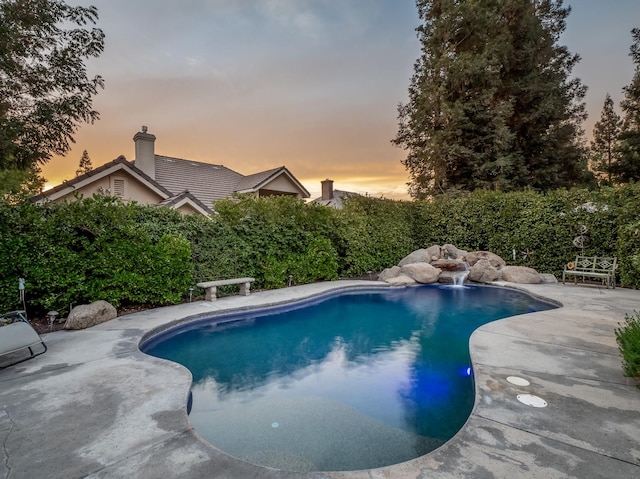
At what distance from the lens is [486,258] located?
11.9m

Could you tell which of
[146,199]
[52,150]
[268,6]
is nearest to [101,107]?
[52,150]

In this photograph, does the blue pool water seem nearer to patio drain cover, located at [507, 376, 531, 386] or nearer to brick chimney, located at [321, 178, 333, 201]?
patio drain cover, located at [507, 376, 531, 386]

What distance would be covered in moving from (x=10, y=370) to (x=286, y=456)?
359 centimetres

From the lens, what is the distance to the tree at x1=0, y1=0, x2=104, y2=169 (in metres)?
7.77

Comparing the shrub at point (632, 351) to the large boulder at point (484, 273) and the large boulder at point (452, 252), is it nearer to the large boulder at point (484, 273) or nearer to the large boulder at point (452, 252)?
the large boulder at point (484, 273)

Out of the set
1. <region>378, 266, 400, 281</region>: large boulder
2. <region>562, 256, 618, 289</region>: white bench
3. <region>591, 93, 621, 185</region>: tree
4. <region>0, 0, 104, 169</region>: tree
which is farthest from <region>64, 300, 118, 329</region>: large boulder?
<region>591, 93, 621, 185</region>: tree

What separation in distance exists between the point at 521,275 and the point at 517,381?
8.18 metres

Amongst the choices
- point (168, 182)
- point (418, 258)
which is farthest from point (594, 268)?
point (168, 182)

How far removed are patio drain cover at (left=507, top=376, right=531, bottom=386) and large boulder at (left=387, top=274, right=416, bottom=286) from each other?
704cm

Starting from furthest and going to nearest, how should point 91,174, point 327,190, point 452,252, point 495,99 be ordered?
point 327,190, point 495,99, point 452,252, point 91,174

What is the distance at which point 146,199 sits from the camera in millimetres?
13344

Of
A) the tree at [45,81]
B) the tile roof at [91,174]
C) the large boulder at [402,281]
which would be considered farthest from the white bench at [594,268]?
the tile roof at [91,174]

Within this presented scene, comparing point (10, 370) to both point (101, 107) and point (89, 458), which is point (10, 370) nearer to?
point (89, 458)

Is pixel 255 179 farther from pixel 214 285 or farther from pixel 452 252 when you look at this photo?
pixel 214 285
